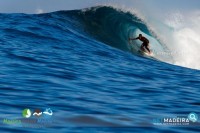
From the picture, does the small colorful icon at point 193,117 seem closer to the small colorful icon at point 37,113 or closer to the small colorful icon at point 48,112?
the small colorful icon at point 48,112

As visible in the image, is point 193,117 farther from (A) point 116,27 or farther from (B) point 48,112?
(A) point 116,27

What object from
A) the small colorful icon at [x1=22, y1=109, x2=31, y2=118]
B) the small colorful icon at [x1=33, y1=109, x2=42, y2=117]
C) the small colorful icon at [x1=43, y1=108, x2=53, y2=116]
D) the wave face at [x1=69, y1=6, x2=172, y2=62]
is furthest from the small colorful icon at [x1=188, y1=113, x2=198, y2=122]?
the wave face at [x1=69, y1=6, x2=172, y2=62]

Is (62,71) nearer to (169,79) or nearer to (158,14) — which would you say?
(169,79)

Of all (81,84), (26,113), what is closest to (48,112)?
(26,113)

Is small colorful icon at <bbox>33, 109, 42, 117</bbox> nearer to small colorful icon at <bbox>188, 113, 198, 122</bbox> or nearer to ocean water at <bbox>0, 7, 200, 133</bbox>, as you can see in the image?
ocean water at <bbox>0, 7, 200, 133</bbox>

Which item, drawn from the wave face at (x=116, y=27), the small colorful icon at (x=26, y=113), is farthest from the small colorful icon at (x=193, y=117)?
the wave face at (x=116, y=27)

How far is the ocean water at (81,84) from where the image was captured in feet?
26.0

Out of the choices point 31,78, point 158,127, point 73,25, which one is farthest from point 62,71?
point 73,25

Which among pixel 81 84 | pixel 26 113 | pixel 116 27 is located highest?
pixel 116 27

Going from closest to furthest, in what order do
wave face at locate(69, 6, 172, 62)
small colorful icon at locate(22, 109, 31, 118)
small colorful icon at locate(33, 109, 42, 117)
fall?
small colorful icon at locate(22, 109, 31, 118) < small colorful icon at locate(33, 109, 42, 117) < wave face at locate(69, 6, 172, 62)

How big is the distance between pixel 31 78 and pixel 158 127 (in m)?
3.69

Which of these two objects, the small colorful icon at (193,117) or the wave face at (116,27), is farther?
the wave face at (116,27)

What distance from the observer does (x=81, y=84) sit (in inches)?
419

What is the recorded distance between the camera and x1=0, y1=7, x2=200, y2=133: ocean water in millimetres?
7914
